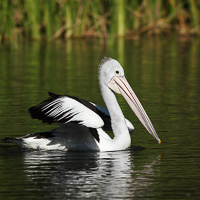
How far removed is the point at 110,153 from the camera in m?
7.14

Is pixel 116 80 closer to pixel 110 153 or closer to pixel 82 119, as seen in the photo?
pixel 110 153

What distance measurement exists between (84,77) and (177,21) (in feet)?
34.3

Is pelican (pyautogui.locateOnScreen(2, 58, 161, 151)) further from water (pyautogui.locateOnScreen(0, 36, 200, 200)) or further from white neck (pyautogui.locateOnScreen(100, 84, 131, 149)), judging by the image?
water (pyautogui.locateOnScreen(0, 36, 200, 200))

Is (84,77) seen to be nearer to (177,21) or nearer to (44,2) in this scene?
(44,2)

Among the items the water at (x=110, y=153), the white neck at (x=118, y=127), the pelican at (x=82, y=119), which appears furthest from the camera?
the white neck at (x=118, y=127)

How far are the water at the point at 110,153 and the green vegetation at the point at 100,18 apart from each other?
2058 mm

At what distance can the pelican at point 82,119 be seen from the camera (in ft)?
22.8

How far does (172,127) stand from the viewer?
845cm

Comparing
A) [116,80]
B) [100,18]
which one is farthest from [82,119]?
[100,18]

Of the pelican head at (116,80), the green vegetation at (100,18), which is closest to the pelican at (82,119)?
the pelican head at (116,80)

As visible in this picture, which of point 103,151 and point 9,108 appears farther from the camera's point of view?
point 9,108

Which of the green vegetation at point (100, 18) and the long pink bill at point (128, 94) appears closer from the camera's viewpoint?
the long pink bill at point (128, 94)

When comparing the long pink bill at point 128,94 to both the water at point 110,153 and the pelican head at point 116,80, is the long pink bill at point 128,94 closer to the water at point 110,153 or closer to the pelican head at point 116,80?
the pelican head at point 116,80

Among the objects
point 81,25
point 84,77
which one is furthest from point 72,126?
point 81,25
